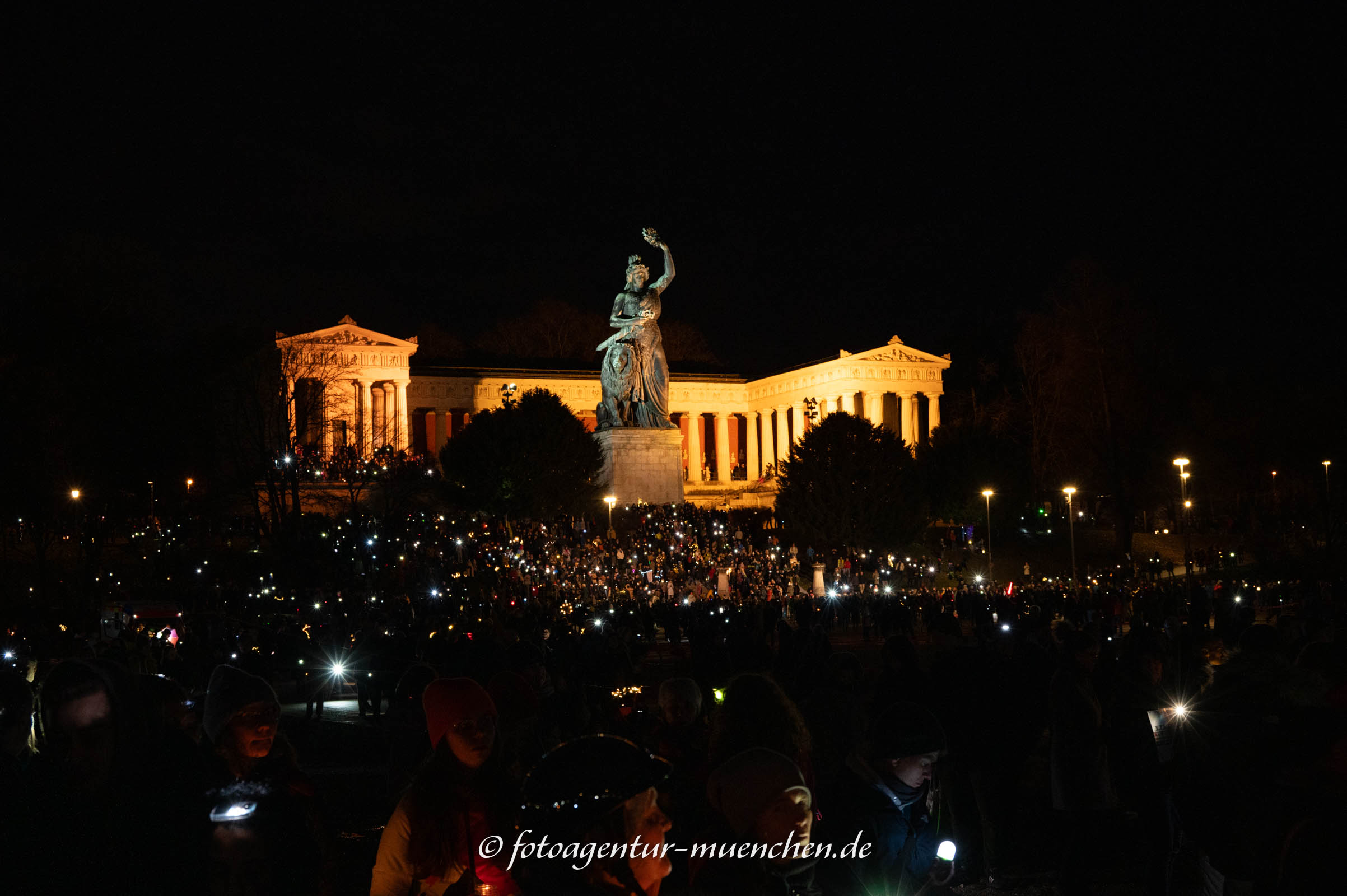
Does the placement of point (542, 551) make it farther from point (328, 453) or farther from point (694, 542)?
point (328, 453)

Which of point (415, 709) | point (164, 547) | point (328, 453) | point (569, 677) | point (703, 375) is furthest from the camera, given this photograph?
point (703, 375)

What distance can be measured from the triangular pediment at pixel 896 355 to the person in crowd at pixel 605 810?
73561 mm

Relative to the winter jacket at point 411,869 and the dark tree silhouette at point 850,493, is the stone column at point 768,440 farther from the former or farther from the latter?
the winter jacket at point 411,869

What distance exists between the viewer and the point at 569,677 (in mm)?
10758

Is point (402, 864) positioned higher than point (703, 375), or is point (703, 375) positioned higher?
point (703, 375)

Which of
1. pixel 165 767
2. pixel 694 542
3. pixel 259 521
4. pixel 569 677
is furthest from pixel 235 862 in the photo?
pixel 259 521

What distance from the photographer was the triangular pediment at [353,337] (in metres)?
66.6

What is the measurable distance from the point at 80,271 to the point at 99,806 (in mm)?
44499

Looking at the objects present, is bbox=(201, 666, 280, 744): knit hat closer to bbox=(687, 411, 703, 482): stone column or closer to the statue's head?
the statue's head

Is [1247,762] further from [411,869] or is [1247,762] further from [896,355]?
[896,355]

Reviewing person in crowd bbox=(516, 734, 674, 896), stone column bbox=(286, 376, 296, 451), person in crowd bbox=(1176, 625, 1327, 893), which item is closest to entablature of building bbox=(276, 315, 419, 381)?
stone column bbox=(286, 376, 296, 451)

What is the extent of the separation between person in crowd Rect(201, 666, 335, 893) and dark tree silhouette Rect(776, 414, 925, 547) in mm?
47605

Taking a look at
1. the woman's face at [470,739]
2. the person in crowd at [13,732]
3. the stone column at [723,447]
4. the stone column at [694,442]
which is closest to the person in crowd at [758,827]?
the woman's face at [470,739]

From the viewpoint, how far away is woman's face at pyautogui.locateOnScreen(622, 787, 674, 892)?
3.57 meters
